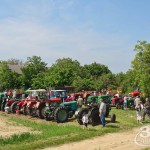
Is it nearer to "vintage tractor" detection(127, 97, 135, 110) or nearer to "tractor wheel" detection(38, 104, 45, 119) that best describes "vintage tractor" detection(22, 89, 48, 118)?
"tractor wheel" detection(38, 104, 45, 119)

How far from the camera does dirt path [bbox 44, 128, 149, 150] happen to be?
12617 mm

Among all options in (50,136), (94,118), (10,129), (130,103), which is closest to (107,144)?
(50,136)

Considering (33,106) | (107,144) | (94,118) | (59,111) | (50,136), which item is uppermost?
(33,106)

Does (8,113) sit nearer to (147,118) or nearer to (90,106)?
(90,106)

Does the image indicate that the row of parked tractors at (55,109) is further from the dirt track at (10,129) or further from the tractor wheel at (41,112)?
the dirt track at (10,129)

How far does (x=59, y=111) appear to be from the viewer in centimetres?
2028

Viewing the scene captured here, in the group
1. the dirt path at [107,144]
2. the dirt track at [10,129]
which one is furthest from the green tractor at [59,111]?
the dirt path at [107,144]

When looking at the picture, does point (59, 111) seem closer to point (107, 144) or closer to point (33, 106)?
point (33, 106)

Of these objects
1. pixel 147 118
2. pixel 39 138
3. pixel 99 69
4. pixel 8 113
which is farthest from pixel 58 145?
pixel 99 69

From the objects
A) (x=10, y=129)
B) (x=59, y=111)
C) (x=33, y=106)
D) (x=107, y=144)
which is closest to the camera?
(x=107, y=144)

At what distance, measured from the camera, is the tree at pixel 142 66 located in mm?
30984

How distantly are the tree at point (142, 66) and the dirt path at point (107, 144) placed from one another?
16492 millimetres

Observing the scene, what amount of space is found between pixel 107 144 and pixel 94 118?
525 cm

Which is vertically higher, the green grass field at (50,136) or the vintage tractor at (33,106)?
the vintage tractor at (33,106)
